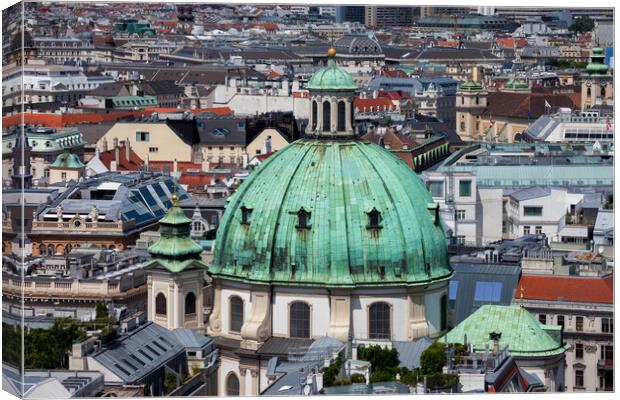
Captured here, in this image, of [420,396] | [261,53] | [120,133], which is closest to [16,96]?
[420,396]

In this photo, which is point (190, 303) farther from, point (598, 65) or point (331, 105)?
point (598, 65)

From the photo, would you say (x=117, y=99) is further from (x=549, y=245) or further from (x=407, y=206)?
(x=407, y=206)

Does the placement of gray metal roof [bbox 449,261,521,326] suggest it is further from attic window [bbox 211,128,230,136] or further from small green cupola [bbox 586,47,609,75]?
small green cupola [bbox 586,47,609,75]

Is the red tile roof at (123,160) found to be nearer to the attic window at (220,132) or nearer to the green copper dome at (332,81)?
the attic window at (220,132)

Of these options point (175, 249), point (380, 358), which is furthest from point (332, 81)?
point (380, 358)

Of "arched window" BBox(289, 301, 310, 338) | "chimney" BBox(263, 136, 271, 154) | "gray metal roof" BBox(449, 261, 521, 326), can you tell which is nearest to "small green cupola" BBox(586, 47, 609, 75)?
"chimney" BBox(263, 136, 271, 154)

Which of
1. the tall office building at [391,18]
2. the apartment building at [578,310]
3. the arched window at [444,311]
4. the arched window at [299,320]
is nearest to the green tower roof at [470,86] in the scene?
the tall office building at [391,18]

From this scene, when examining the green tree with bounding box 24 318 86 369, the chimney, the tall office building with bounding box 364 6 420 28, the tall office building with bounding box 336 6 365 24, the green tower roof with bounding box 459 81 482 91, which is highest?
the tall office building with bounding box 336 6 365 24
